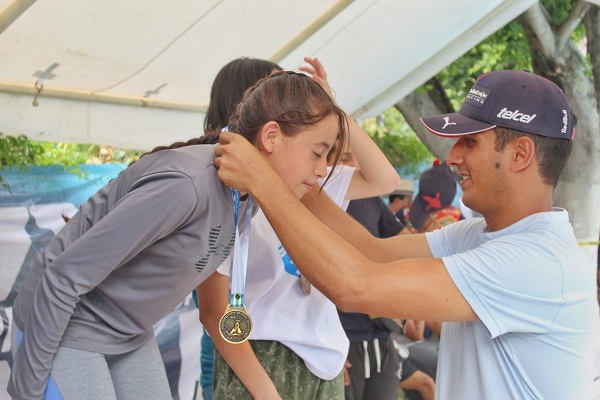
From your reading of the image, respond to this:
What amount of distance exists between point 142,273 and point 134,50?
6.62 ft

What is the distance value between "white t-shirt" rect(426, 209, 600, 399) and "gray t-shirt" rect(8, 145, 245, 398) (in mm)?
678

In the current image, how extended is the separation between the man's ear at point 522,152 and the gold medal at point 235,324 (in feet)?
2.87

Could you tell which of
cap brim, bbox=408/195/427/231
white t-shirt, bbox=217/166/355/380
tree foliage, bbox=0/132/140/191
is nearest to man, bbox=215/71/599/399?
white t-shirt, bbox=217/166/355/380

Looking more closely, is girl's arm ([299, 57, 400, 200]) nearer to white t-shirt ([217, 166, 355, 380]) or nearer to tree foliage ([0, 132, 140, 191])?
white t-shirt ([217, 166, 355, 380])

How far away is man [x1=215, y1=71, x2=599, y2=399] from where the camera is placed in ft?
6.58

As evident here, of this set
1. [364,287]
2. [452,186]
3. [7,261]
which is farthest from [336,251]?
[452,186]

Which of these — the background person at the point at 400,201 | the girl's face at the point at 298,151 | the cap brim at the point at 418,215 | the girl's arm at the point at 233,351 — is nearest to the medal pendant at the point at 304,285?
the girl's arm at the point at 233,351

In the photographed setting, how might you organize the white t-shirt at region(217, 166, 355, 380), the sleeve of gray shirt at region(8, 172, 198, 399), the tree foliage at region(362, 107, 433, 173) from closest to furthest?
1. the sleeve of gray shirt at region(8, 172, 198, 399)
2. the white t-shirt at region(217, 166, 355, 380)
3. the tree foliage at region(362, 107, 433, 173)

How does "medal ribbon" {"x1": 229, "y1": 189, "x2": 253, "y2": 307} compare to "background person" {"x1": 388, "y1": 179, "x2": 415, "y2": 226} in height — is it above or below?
above

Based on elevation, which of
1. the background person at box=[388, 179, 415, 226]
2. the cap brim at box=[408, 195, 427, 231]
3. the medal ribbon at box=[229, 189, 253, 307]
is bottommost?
the background person at box=[388, 179, 415, 226]

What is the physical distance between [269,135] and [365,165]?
99 centimetres

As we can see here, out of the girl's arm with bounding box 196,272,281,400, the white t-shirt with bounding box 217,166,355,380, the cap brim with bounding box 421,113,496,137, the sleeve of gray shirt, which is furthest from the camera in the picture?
the white t-shirt with bounding box 217,166,355,380

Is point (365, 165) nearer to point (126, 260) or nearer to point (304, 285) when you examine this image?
point (304, 285)

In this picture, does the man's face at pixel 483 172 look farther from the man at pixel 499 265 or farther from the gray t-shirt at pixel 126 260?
the gray t-shirt at pixel 126 260
